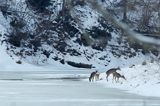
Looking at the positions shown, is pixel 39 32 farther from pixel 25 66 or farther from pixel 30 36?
pixel 25 66

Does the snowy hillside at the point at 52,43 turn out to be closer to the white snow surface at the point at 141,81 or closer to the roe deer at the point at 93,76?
the roe deer at the point at 93,76

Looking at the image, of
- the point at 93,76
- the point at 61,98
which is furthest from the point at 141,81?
the point at 61,98

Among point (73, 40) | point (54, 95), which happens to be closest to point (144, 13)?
point (54, 95)

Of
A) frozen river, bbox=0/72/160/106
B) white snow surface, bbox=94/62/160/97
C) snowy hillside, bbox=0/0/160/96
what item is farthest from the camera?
snowy hillside, bbox=0/0/160/96

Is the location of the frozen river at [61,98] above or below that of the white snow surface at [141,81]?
below

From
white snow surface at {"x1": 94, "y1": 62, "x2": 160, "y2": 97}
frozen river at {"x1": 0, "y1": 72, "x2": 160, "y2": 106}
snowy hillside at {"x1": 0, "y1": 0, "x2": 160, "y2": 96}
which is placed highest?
snowy hillside at {"x1": 0, "y1": 0, "x2": 160, "y2": 96}

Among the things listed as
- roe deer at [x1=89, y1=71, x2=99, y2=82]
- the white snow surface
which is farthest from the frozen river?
roe deer at [x1=89, y1=71, x2=99, y2=82]

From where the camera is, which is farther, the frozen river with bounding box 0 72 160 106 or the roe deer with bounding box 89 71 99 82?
the roe deer with bounding box 89 71 99 82

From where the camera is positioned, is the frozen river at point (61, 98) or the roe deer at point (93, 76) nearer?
the frozen river at point (61, 98)

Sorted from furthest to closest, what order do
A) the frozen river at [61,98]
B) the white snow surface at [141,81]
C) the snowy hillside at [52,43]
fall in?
1. the snowy hillside at [52,43]
2. the white snow surface at [141,81]
3. the frozen river at [61,98]

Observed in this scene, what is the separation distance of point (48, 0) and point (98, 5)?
4376 cm

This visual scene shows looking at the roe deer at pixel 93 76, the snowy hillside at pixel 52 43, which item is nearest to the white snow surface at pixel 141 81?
the roe deer at pixel 93 76

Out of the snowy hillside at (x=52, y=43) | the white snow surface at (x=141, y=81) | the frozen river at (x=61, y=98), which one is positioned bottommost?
the frozen river at (x=61, y=98)

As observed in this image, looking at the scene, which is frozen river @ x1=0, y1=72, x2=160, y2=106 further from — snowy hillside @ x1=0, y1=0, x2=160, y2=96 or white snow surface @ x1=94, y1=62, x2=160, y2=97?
snowy hillside @ x1=0, y1=0, x2=160, y2=96
